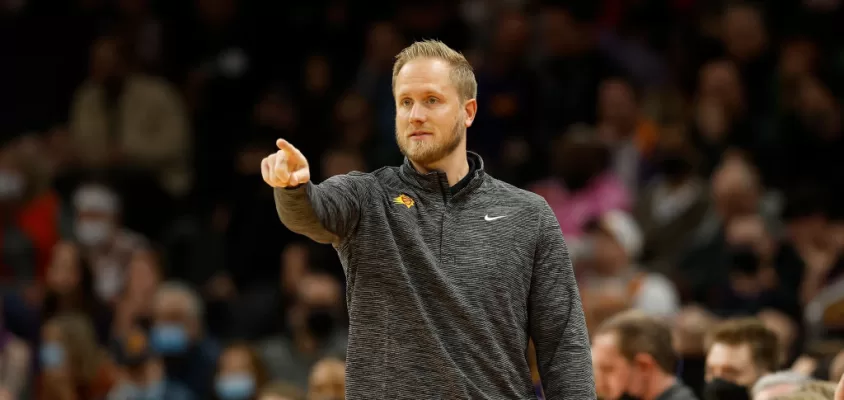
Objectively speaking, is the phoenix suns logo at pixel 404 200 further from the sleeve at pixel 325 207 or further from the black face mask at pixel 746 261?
the black face mask at pixel 746 261

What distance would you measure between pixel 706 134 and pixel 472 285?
6.12 metres

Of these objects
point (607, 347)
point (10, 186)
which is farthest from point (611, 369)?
point (10, 186)

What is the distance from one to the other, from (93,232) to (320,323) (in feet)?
8.35

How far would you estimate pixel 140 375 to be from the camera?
8711 mm

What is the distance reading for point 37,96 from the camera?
11555mm

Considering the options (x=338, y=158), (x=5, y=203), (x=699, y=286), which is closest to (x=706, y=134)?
(x=699, y=286)

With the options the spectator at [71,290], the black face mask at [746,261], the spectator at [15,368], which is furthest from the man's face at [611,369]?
the spectator at [71,290]

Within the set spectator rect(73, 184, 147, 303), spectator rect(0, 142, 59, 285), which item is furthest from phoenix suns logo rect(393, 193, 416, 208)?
spectator rect(0, 142, 59, 285)

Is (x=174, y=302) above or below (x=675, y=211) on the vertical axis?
below

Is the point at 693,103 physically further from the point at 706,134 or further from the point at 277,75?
the point at 277,75

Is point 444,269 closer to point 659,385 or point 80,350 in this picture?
point 659,385

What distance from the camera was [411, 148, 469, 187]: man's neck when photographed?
3.50 m

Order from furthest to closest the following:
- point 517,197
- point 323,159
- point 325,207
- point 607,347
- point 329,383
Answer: point 323,159 → point 329,383 → point 607,347 → point 517,197 → point 325,207

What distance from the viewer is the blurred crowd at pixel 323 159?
27.1 feet
